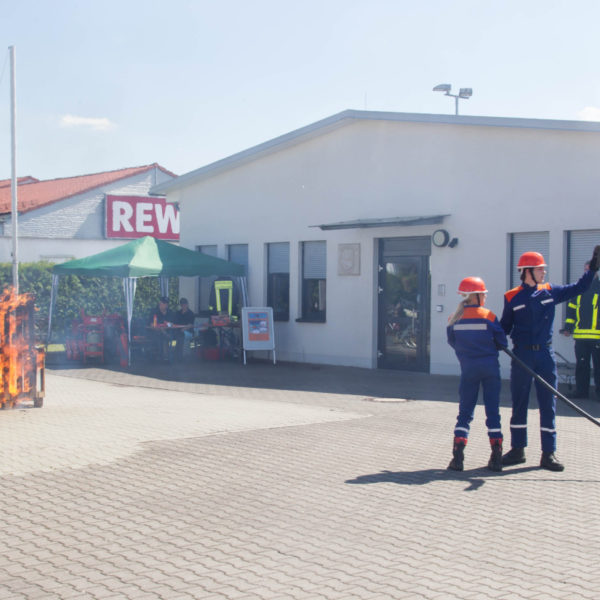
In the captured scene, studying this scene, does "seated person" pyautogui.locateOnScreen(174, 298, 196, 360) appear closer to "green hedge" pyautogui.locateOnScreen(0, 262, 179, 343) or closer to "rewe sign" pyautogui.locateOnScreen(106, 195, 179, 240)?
"green hedge" pyautogui.locateOnScreen(0, 262, 179, 343)

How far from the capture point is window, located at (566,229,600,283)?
46.0ft

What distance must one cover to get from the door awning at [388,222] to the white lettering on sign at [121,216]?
24351mm

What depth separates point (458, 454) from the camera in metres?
7.75

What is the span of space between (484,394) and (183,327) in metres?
12.2

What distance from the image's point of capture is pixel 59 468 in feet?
25.7

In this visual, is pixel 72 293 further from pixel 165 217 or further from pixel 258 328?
pixel 165 217

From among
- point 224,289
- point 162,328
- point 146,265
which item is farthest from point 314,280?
point 146,265

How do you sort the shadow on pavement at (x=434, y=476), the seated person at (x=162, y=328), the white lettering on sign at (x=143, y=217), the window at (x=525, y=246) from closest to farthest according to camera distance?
1. the shadow on pavement at (x=434, y=476)
2. the window at (x=525, y=246)
3. the seated person at (x=162, y=328)
4. the white lettering on sign at (x=143, y=217)

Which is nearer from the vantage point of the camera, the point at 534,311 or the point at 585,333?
the point at 534,311

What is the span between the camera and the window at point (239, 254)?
20938mm

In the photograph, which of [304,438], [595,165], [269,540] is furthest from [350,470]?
[595,165]

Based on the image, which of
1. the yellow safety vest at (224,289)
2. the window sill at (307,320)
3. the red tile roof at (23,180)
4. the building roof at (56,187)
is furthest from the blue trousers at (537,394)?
the red tile roof at (23,180)

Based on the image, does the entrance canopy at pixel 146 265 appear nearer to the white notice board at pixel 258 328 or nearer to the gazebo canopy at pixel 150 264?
the gazebo canopy at pixel 150 264

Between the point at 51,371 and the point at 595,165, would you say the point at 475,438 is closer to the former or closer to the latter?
the point at 595,165
